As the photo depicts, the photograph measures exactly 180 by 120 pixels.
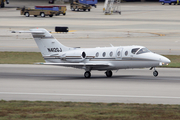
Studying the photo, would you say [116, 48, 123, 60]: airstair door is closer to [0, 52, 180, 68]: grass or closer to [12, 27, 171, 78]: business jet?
[12, 27, 171, 78]: business jet

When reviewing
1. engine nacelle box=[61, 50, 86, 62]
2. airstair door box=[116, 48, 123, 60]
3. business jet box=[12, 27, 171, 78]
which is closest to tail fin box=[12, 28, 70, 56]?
business jet box=[12, 27, 171, 78]

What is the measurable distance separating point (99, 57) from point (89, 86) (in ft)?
15.6

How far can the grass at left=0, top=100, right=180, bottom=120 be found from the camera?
14352 millimetres

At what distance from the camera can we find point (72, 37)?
63.8 m

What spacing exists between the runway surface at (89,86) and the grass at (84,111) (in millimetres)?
1984

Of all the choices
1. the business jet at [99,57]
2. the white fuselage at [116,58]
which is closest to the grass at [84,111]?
the white fuselage at [116,58]

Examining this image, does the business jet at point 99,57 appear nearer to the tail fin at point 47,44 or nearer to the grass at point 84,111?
the tail fin at point 47,44

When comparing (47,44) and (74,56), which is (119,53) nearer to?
(74,56)

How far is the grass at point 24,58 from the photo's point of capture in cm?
3938

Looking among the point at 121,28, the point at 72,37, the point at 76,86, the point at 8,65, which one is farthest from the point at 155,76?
the point at 121,28

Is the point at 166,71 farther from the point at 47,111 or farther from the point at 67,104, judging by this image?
the point at 47,111

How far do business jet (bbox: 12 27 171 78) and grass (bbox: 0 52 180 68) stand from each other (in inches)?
372

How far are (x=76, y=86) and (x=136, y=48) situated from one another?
610 centimetres

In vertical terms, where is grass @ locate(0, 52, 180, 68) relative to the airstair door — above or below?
below
